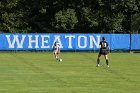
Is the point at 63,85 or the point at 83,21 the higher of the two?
the point at 83,21

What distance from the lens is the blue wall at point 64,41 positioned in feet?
168

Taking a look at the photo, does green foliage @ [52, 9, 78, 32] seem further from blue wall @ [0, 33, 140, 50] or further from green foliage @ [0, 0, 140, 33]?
blue wall @ [0, 33, 140, 50]

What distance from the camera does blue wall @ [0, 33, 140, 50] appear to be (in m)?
51.1

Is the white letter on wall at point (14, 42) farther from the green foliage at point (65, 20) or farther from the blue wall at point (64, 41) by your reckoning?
the green foliage at point (65, 20)

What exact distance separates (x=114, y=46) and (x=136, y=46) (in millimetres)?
2591

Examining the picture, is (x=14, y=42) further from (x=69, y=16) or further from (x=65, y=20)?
(x=69, y=16)

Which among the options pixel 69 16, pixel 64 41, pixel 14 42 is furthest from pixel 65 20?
pixel 14 42

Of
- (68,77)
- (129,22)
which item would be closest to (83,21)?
(129,22)

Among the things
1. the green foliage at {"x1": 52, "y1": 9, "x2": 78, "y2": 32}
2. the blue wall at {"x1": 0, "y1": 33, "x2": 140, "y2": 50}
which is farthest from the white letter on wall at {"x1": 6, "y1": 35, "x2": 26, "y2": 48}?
the green foliage at {"x1": 52, "y1": 9, "x2": 78, "y2": 32}

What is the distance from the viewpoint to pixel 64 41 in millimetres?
52312

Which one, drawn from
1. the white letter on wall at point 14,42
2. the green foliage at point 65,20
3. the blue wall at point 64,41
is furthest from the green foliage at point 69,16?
the white letter on wall at point 14,42

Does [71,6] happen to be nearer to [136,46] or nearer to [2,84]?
[136,46]

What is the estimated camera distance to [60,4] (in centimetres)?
5984

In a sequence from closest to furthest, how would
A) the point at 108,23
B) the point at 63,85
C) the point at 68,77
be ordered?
the point at 63,85 < the point at 68,77 < the point at 108,23
